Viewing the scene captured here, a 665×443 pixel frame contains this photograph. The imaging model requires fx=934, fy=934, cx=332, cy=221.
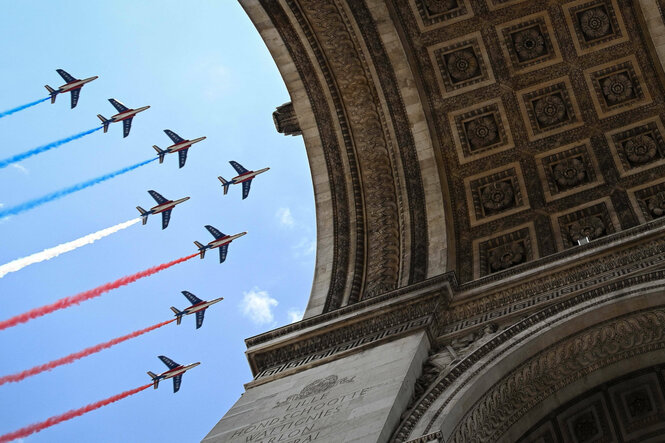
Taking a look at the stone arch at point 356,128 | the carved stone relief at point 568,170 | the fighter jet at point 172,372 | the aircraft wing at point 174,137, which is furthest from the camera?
the aircraft wing at point 174,137

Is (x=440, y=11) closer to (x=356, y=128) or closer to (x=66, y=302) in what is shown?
(x=356, y=128)

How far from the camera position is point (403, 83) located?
19734 mm

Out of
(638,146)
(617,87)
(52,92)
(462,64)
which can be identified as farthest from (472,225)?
(52,92)

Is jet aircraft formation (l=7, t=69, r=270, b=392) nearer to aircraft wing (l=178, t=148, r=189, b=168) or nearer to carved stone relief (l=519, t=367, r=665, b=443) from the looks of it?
aircraft wing (l=178, t=148, r=189, b=168)

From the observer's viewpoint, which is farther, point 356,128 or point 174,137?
point 174,137

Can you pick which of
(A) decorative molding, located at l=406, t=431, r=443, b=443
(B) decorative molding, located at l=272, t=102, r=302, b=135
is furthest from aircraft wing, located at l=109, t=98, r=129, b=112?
(A) decorative molding, located at l=406, t=431, r=443, b=443

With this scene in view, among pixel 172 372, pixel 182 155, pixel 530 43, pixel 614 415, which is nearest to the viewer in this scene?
pixel 614 415

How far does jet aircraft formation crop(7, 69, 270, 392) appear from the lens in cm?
3900

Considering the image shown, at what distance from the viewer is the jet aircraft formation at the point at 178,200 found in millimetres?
39000

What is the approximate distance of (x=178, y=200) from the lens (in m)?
42.9

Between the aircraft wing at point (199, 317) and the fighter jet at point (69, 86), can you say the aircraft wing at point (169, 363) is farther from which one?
the fighter jet at point (69, 86)

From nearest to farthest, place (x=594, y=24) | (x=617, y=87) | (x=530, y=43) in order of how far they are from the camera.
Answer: (x=617, y=87), (x=594, y=24), (x=530, y=43)

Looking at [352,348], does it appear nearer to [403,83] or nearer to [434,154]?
[434,154]

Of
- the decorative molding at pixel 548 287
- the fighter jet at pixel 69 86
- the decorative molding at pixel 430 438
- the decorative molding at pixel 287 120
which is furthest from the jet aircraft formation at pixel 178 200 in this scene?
the decorative molding at pixel 430 438
